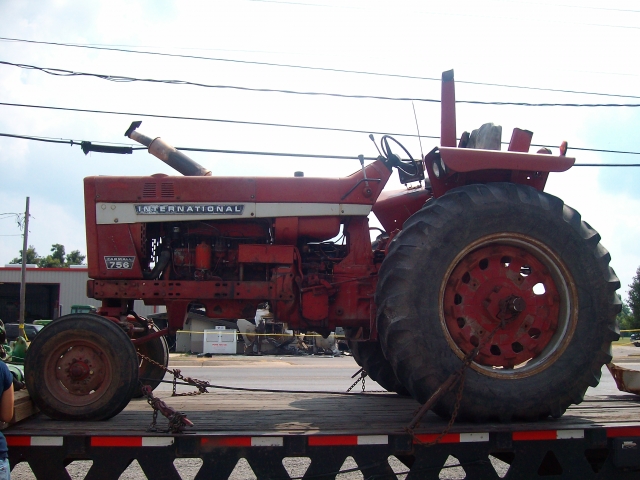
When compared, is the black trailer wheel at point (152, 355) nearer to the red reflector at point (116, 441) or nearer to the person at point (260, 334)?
the red reflector at point (116, 441)

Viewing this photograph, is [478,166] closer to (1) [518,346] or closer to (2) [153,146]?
(1) [518,346]

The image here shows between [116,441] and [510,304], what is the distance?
8.70ft

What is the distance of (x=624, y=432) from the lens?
3.75m

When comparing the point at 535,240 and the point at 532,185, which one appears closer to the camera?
the point at 535,240

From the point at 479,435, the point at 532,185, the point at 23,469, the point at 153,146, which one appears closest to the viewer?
the point at 479,435

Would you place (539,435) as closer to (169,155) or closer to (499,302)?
(499,302)

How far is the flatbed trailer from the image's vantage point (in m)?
3.43

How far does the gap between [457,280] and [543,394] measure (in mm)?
924

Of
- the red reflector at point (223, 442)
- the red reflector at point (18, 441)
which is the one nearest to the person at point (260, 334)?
the red reflector at point (18, 441)

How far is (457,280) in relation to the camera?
4.11 m

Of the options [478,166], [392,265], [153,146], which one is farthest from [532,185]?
[153,146]

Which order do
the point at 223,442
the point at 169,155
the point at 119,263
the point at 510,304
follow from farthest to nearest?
1. the point at 169,155
2. the point at 119,263
3. the point at 510,304
4. the point at 223,442

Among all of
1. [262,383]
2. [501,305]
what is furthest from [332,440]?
[262,383]

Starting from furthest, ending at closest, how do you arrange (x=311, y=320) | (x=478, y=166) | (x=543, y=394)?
(x=311, y=320) → (x=478, y=166) → (x=543, y=394)
